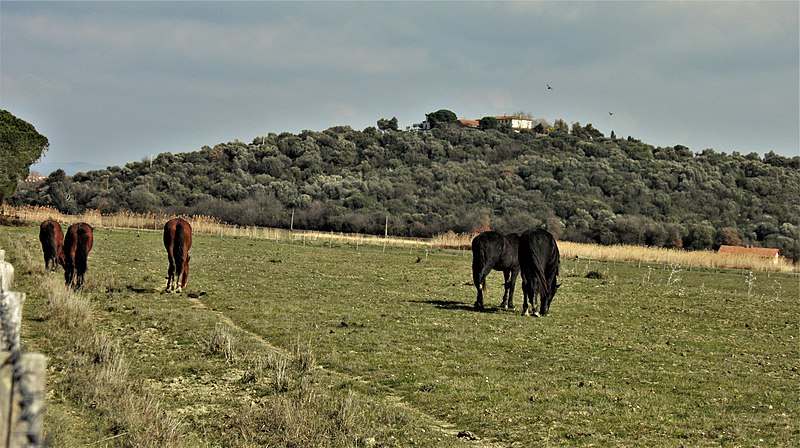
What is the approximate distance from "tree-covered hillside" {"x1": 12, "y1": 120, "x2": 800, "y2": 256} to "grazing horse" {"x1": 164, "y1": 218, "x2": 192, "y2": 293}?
187ft

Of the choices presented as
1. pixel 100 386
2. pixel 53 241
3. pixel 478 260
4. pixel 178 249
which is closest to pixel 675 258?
pixel 478 260

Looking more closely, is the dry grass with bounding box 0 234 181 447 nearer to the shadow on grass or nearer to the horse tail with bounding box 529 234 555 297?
the shadow on grass

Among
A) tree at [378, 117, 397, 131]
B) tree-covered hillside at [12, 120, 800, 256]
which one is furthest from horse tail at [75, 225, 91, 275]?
tree at [378, 117, 397, 131]

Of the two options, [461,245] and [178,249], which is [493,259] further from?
[461,245]

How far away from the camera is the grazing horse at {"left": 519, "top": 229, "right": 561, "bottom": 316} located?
20.1 metres

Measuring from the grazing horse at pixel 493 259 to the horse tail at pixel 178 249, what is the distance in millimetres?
7792

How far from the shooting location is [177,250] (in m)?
21.9

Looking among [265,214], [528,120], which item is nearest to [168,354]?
[265,214]

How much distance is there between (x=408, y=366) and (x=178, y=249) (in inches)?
420

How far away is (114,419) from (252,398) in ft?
7.80

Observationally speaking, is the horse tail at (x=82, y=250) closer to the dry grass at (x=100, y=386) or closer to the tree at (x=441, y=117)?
the dry grass at (x=100, y=386)

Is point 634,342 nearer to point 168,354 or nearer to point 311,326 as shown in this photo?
point 311,326

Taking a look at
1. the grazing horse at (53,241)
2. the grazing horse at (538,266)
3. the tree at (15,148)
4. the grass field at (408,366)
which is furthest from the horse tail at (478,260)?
the tree at (15,148)

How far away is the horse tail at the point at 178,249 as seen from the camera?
21.9m
